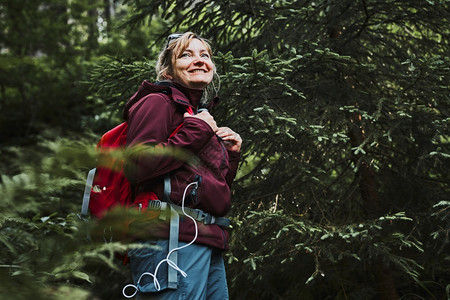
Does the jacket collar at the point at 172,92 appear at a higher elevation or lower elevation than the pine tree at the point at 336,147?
higher

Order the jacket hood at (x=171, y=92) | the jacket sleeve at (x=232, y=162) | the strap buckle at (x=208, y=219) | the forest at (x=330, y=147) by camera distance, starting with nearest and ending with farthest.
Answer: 1. the strap buckle at (x=208, y=219)
2. the jacket hood at (x=171, y=92)
3. the jacket sleeve at (x=232, y=162)
4. the forest at (x=330, y=147)

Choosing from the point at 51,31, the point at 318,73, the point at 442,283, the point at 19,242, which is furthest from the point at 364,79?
the point at 51,31

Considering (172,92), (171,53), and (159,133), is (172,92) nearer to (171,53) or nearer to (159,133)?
(159,133)

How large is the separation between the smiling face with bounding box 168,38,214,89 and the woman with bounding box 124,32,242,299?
136 mm

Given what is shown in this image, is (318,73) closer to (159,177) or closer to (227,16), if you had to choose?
(227,16)

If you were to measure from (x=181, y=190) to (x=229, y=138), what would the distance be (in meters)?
0.46

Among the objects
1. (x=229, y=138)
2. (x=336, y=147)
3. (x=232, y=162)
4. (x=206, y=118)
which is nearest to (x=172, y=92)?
(x=206, y=118)

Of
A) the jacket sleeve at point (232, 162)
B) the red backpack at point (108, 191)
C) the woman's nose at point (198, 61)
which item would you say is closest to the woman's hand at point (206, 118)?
the red backpack at point (108, 191)

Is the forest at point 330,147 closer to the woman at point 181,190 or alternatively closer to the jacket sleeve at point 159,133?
the woman at point 181,190

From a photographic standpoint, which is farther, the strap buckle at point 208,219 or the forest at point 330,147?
the forest at point 330,147

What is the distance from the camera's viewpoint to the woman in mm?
2270

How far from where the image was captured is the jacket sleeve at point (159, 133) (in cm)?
227

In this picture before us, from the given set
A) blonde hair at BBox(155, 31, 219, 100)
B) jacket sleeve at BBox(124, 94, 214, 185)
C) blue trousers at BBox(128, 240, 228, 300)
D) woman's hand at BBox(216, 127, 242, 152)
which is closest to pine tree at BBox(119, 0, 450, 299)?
blonde hair at BBox(155, 31, 219, 100)

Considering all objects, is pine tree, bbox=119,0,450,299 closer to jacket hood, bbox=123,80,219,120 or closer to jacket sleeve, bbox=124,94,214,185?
jacket hood, bbox=123,80,219,120
